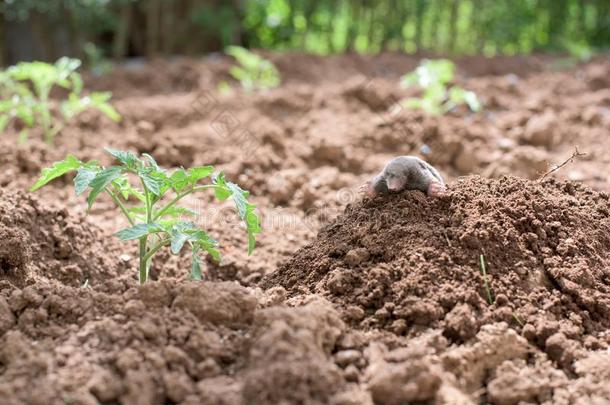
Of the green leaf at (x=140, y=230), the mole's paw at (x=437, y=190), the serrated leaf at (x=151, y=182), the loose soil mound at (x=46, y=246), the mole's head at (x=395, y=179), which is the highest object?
the serrated leaf at (x=151, y=182)

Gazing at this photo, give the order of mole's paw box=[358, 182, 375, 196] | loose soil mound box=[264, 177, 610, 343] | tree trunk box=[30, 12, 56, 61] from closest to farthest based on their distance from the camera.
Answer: loose soil mound box=[264, 177, 610, 343] < mole's paw box=[358, 182, 375, 196] < tree trunk box=[30, 12, 56, 61]

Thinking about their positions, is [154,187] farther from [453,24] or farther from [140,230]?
[453,24]

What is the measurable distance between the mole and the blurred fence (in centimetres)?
581

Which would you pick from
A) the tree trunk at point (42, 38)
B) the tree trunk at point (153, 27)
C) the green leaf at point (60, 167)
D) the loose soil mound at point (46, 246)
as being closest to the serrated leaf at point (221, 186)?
the green leaf at point (60, 167)

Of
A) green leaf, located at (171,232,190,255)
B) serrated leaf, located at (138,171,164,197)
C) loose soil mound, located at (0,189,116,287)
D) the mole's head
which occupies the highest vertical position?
serrated leaf, located at (138,171,164,197)

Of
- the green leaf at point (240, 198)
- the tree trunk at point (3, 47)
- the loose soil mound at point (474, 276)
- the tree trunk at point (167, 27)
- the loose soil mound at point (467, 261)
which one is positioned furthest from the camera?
the tree trunk at point (167, 27)

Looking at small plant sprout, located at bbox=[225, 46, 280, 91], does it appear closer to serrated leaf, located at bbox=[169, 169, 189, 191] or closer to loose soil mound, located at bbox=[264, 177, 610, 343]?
loose soil mound, located at bbox=[264, 177, 610, 343]

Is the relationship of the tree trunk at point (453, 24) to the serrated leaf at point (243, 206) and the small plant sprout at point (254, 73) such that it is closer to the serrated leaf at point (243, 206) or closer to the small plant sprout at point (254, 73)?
the small plant sprout at point (254, 73)

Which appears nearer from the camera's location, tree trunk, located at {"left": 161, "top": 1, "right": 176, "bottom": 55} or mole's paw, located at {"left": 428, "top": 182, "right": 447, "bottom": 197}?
mole's paw, located at {"left": 428, "top": 182, "right": 447, "bottom": 197}

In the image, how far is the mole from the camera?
9.37 ft

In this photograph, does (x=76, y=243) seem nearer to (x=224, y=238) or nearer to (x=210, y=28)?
(x=224, y=238)

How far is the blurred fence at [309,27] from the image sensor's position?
28.5 feet

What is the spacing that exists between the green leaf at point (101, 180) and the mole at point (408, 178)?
1029mm

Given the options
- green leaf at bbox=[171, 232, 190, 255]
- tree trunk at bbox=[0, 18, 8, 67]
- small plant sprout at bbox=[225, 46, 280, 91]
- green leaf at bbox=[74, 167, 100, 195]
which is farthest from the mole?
tree trunk at bbox=[0, 18, 8, 67]
